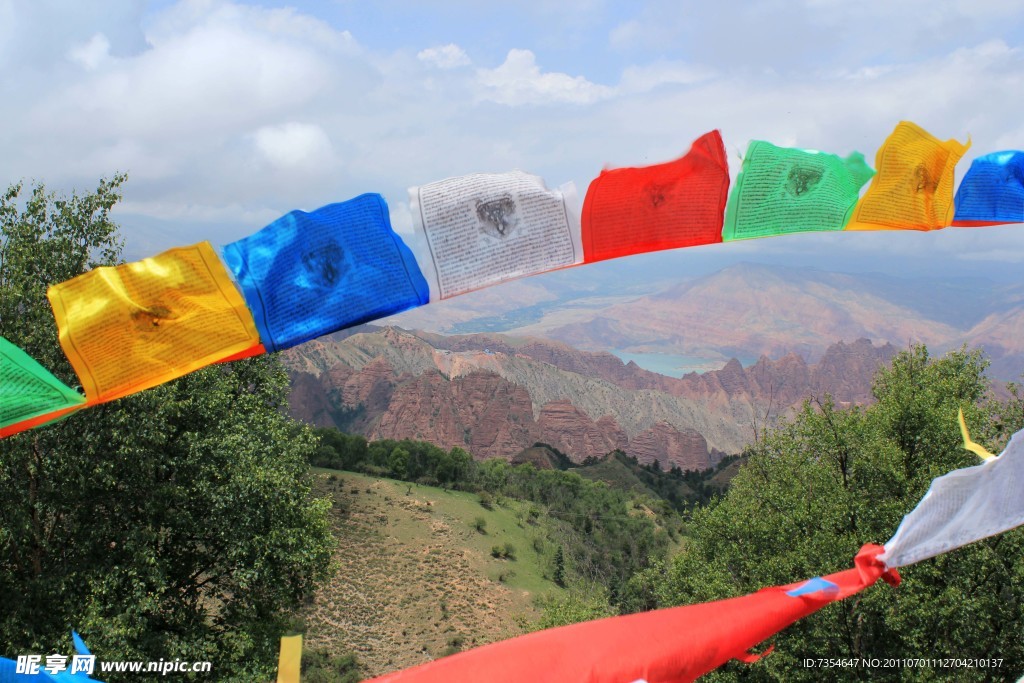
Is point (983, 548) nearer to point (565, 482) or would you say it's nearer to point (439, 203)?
point (439, 203)

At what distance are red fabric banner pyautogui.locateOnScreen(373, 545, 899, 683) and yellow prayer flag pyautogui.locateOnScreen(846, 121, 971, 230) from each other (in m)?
2.28

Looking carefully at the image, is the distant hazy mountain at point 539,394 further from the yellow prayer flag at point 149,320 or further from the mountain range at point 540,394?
the yellow prayer flag at point 149,320

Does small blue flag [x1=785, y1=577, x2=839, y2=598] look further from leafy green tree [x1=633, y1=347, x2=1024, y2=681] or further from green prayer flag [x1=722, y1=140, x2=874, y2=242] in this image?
leafy green tree [x1=633, y1=347, x2=1024, y2=681]

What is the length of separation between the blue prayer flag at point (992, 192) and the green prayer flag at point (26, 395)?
5502 mm

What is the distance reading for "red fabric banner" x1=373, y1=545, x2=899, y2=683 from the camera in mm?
3105

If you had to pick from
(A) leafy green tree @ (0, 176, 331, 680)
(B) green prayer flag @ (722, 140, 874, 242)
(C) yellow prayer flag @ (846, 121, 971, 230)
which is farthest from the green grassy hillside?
(B) green prayer flag @ (722, 140, 874, 242)

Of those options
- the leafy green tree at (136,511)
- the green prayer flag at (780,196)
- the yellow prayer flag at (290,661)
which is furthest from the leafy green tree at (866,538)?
the yellow prayer flag at (290,661)

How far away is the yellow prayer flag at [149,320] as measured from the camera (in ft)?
12.2

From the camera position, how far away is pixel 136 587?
472 inches

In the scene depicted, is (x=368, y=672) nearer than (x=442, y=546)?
Yes

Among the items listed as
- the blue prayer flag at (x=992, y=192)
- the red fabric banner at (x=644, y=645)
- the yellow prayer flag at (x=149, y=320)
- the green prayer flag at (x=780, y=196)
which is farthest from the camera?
the blue prayer flag at (x=992, y=192)

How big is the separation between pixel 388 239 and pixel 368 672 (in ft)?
89.9

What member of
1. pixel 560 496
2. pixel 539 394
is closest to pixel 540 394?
pixel 539 394

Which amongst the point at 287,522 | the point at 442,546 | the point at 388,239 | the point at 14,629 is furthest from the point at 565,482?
the point at 388,239
